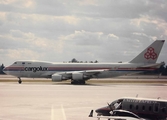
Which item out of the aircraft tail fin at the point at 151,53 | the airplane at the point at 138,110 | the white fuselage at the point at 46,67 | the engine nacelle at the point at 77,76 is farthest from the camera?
the white fuselage at the point at 46,67

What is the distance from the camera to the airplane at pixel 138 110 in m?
19.0

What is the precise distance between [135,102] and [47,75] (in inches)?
2371

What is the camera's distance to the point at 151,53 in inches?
3024

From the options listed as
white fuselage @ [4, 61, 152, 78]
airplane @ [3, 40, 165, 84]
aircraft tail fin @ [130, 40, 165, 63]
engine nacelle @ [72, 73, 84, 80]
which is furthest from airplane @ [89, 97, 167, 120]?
aircraft tail fin @ [130, 40, 165, 63]

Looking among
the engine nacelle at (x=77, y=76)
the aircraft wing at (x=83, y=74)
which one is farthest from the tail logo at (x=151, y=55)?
the engine nacelle at (x=77, y=76)

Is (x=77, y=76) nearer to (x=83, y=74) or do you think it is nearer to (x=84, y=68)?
(x=83, y=74)

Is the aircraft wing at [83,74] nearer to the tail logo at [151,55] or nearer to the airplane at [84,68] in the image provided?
the airplane at [84,68]

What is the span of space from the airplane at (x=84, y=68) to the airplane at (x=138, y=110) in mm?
54508

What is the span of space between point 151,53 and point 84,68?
1467cm

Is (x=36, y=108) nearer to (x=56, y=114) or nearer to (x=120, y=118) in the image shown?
(x=56, y=114)

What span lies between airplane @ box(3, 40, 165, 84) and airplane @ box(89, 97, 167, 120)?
54.5 meters

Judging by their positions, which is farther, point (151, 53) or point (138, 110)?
point (151, 53)

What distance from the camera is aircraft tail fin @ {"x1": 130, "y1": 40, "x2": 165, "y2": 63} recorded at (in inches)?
3019

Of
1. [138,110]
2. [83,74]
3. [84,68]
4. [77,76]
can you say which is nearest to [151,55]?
[84,68]
